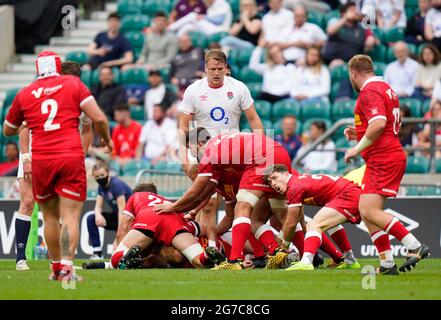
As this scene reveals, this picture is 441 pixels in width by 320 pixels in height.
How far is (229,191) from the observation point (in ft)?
45.8

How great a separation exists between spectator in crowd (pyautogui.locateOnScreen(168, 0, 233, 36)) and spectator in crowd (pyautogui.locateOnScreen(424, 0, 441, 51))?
396 cm

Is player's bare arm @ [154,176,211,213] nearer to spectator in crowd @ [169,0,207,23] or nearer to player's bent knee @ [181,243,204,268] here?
player's bent knee @ [181,243,204,268]

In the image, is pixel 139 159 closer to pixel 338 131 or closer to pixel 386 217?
pixel 338 131

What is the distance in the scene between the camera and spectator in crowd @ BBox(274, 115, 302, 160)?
19.2m

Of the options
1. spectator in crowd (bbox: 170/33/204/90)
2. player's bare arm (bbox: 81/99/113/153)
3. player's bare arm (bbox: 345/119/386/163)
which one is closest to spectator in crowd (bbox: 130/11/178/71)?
spectator in crowd (bbox: 170/33/204/90)

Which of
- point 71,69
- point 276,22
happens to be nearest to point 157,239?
point 71,69

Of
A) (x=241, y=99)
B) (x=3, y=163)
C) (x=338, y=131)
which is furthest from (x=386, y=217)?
(x=3, y=163)

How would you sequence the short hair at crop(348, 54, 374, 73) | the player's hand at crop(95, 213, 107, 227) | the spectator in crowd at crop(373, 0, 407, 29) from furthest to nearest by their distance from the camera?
1. the spectator in crowd at crop(373, 0, 407, 29)
2. the player's hand at crop(95, 213, 107, 227)
3. the short hair at crop(348, 54, 374, 73)

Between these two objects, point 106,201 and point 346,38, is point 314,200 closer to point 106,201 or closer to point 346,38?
point 106,201

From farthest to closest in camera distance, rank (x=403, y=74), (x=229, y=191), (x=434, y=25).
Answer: (x=434, y=25) → (x=403, y=74) → (x=229, y=191)

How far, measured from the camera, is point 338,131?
19.4 m

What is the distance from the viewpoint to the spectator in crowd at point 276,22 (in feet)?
71.7

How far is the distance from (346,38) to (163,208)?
8.63 m
